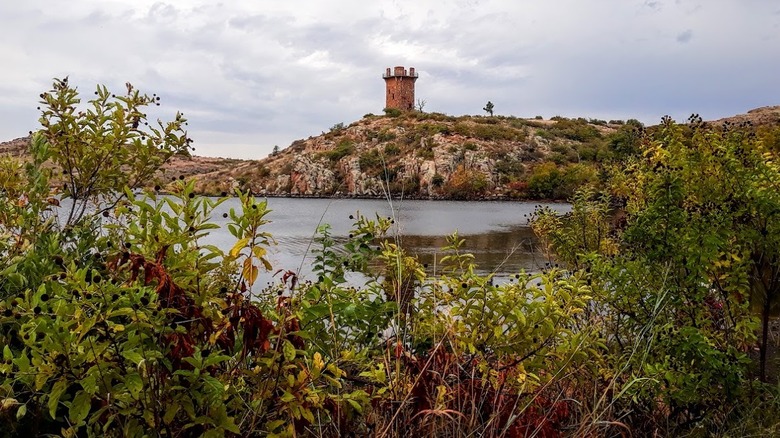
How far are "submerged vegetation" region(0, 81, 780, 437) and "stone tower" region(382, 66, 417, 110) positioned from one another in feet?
306

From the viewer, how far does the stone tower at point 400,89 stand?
9719 cm

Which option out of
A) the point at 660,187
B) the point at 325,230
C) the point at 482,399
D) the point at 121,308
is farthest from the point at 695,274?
the point at 121,308

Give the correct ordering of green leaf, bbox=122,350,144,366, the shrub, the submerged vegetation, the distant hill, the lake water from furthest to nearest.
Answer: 1. the shrub
2. the distant hill
3. the lake water
4. the submerged vegetation
5. green leaf, bbox=122,350,144,366

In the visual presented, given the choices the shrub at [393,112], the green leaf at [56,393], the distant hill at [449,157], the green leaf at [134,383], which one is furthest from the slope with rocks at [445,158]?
the green leaf at [56,393]

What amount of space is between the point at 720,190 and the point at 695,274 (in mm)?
1406

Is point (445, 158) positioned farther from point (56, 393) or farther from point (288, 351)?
point (56, 393)

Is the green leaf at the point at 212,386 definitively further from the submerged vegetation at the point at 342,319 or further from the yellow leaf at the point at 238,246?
the yellow leaf at the point at 238,246

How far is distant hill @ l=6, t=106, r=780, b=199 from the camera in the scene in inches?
2436

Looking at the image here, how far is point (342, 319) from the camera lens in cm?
348

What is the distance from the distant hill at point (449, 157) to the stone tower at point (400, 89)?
24.4ft

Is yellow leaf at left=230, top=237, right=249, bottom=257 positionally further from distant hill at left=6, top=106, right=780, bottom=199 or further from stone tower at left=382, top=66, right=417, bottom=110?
stone tower at left=382, top=66, right=417, bottom=110

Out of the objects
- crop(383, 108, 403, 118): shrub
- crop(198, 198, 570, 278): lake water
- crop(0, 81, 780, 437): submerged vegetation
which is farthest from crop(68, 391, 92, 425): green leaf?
crop(383, 108, 403, 118): shrub

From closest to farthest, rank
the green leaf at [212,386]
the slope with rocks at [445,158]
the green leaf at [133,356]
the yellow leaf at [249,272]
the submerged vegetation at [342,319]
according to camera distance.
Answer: the green leaf at [133,356]
the green leaf at [212,386]
the submerged vegetation at [342,319]
the yellow leaf at [249,272]
the slope with rocks at [445,158]

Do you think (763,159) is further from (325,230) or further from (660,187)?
(325,230)
